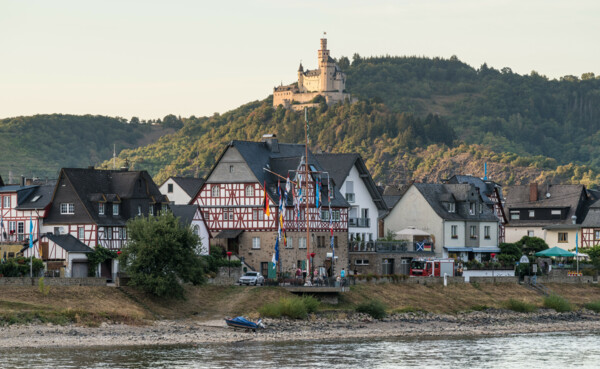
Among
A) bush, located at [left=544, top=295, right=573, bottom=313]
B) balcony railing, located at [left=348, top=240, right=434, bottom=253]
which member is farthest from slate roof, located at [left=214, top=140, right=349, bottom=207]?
bush, located at [left=544, top=295, right=573, bottom=313]

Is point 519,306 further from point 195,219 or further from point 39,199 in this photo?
point 39,199

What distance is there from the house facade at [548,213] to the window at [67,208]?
56800 millimetres

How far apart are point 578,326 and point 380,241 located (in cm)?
1985

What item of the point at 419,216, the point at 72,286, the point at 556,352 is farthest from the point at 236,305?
the point at 419,216

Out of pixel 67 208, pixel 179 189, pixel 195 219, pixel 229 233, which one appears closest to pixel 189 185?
pixel 179 189

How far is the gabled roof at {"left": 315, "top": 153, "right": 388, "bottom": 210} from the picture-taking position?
98.4m

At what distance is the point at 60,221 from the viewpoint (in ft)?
270

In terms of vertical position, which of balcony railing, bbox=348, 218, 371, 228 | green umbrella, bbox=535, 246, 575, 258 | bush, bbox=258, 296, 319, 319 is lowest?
bush, bbox=258, 296, 319, 319

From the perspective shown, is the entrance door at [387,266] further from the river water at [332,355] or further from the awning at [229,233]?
the river water at [332,355]

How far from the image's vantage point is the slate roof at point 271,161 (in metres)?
91.6

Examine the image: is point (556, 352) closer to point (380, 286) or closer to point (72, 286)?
point (380, 286)

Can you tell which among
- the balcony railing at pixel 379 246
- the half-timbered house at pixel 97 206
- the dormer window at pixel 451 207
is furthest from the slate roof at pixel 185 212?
the dormer window at pixel 451 207

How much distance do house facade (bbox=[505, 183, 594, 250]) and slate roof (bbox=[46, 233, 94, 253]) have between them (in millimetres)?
57675

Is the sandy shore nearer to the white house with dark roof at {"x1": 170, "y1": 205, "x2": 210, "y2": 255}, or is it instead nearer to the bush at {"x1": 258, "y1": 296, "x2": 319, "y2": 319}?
the bush at {"x1": 258, "y1": 296, "x2": 319, "y2": 319}
